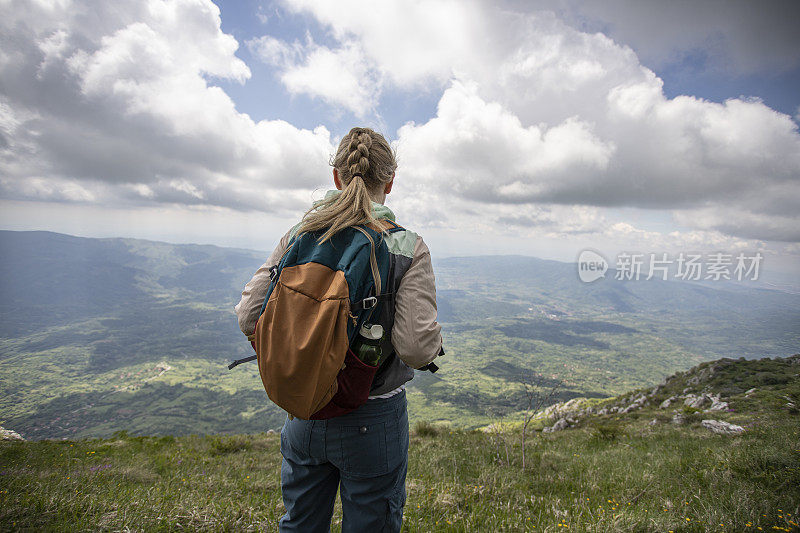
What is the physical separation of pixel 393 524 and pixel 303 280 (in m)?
1.79

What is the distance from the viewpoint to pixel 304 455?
220 cm

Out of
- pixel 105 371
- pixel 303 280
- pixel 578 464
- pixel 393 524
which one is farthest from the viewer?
pixel 105 371

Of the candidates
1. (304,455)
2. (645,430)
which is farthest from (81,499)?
(645,430)

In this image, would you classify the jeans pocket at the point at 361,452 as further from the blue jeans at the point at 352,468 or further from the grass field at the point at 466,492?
the grass field at the point at 466,492

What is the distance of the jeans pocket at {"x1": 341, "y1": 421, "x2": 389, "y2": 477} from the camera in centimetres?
205

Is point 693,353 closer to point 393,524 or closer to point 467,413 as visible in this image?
point 467,413

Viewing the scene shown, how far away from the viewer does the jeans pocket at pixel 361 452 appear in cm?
205

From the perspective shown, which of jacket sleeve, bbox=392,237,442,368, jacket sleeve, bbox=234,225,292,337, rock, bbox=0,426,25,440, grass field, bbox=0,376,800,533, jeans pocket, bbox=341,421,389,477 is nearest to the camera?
jacket sleeve, bbox=392,237,442,368

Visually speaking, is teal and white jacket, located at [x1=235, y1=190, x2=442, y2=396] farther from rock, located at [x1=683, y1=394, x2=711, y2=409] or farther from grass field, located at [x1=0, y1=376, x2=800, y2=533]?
rock, located at [x1=683, y1=394, x2=711, y2=409]

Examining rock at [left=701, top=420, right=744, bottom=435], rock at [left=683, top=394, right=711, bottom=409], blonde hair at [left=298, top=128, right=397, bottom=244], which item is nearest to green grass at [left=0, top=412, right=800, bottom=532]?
rock at [left=701, top=420, right=744, bottom=435]

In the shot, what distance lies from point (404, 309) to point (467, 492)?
15.0ft

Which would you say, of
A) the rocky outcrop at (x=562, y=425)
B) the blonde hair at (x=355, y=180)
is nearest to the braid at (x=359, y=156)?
the blonde hair at (x=355, y=180)

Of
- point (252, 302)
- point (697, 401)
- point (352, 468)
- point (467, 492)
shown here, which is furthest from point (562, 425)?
point (252, 302)

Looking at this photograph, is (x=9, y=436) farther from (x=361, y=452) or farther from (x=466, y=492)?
(x=361, y=452)
